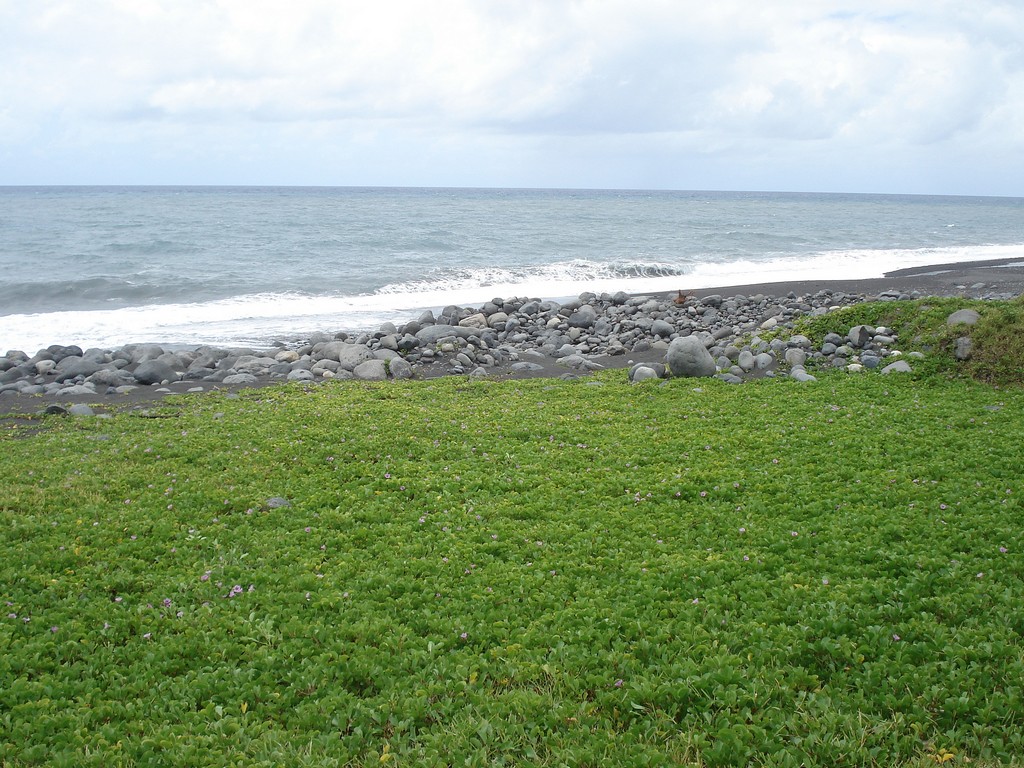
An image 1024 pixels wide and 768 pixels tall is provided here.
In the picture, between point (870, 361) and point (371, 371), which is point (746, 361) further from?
point (371, 371)

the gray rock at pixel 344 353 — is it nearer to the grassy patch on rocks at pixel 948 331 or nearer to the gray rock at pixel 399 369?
the gray rock at pixel 399 369

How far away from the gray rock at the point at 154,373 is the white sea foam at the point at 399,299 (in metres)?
5.60

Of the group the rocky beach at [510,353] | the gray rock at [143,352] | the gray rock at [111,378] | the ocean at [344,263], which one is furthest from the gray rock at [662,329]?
the gray rock at [111,378]

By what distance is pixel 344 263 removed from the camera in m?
43.7

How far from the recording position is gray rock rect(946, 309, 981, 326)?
15180mm

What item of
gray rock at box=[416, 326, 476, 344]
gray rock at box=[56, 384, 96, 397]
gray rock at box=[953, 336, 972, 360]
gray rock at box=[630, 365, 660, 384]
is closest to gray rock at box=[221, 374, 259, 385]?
gray rock at box=[56, 384, 96, 397]

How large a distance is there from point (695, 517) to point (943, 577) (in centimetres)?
249

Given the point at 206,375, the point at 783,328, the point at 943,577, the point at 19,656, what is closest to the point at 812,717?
the point at 943,577

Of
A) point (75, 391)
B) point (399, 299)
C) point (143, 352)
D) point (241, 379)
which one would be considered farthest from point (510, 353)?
point (399, 299)

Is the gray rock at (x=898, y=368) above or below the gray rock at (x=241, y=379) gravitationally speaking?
above

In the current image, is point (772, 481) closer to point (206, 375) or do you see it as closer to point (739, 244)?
point (206, 375)

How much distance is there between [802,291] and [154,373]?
24592 millimetres

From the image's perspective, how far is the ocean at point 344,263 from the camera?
95.9ft

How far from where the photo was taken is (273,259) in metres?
Answer: 44.5
